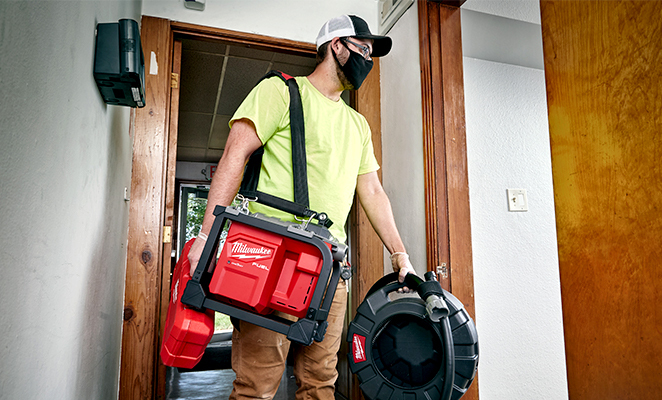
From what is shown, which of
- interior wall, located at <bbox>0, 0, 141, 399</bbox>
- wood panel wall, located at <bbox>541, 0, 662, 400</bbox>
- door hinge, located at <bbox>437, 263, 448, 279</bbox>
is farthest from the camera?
door hinge, located at <bbox>437, 263, 448, 279</bbox>

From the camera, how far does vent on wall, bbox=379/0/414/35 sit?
2.07 meters

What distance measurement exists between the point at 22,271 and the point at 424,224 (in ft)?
4.98

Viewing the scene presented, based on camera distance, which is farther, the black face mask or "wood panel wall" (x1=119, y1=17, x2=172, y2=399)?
"wood panel wall" (x1=119, y1=17, x2=172, y2=399)

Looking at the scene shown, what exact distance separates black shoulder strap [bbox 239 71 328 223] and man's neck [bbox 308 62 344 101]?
130mm

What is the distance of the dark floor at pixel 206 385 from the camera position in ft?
8.63

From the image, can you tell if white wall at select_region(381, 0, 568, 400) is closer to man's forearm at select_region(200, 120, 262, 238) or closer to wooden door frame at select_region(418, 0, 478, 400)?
wooden door frame at select_region(418, 0, 478, 400)

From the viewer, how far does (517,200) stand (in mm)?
2020

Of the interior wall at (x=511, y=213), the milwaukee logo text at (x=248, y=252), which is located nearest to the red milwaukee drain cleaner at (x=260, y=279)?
the milwaukee logo text at (x=248, y=252)

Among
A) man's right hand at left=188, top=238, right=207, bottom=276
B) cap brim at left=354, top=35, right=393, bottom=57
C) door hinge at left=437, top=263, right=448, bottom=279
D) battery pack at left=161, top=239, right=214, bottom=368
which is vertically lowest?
battery pack at left=161, top=239, right=214, bottom=368

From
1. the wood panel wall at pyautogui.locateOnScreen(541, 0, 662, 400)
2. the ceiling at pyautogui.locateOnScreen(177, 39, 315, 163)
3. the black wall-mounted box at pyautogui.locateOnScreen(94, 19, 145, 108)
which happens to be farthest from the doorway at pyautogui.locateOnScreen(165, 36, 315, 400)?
the wood panel wall at pyautogui.locateOnScreen(541, 0, 662, 400)

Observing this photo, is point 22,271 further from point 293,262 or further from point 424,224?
point 424,224

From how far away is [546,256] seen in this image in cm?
203

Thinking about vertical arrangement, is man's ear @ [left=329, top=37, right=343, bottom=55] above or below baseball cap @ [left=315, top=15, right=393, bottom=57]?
below

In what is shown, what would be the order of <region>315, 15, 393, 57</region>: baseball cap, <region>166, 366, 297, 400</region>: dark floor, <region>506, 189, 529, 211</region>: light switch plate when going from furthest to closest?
<region>166, 366, 297, 400</region>: dark floor → <region>506, 189, 529, 211</region>: light switch plate → <region>315, 15, 393, 57</region>: baseball cap
